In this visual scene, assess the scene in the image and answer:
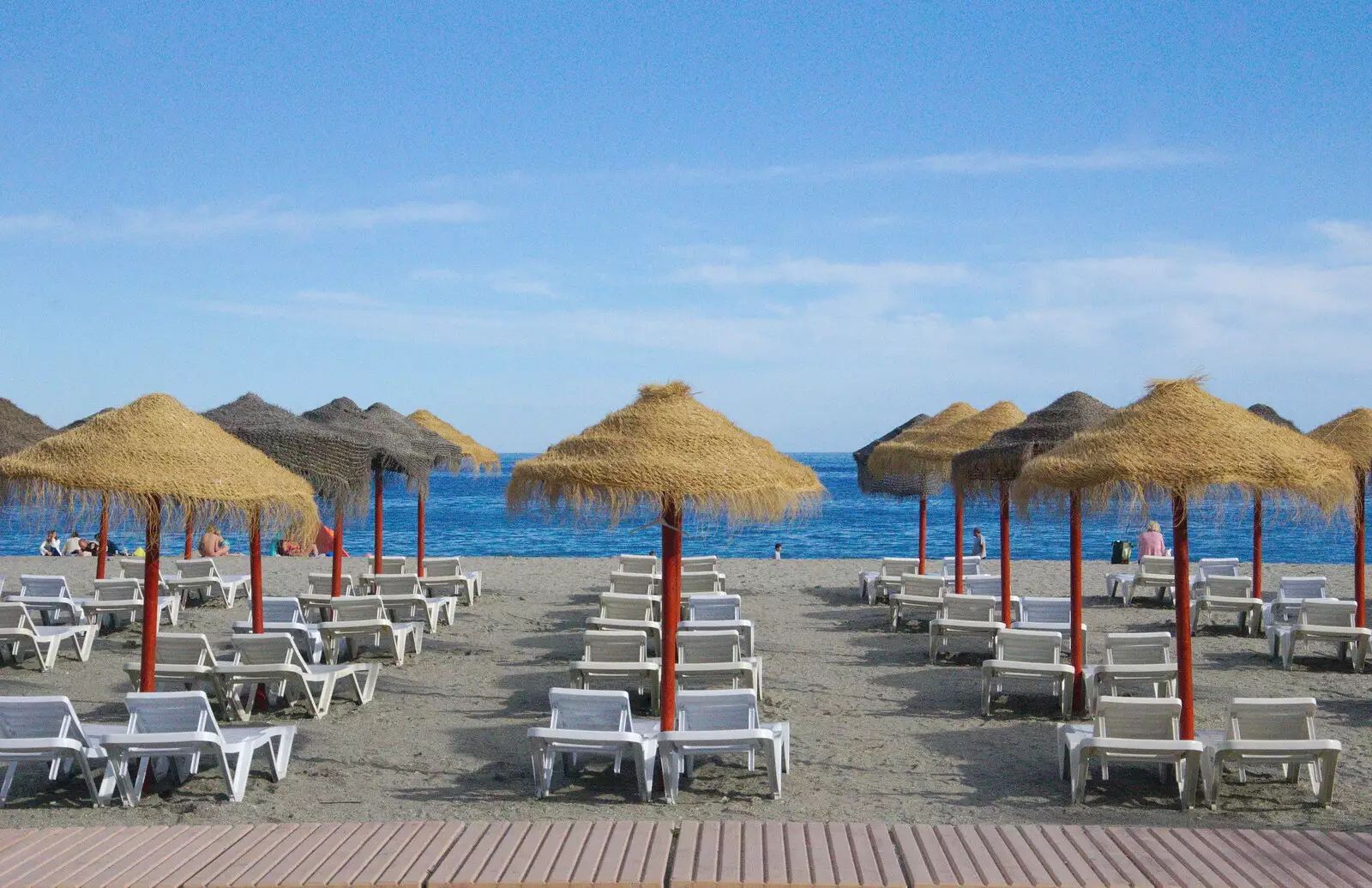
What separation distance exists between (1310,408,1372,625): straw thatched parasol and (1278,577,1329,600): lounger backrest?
192cm

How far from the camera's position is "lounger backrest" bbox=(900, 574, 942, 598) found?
14164 millimetres

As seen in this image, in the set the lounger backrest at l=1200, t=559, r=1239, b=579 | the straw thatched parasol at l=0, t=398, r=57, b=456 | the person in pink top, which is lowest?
the lounger backrest at l=1200, t=559, r=1239, b=579

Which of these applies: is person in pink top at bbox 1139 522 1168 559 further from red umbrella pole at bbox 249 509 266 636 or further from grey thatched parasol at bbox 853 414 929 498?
red umbrella pole at bbox 249 509 266 636

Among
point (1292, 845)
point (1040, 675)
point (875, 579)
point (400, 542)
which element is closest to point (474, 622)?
point (875, 579)

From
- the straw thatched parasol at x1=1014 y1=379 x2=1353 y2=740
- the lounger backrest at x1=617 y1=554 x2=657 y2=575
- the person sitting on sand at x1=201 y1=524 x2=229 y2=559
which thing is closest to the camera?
the straw thatched parasol at x1=1014 y1=379 x2=1353 y2=740

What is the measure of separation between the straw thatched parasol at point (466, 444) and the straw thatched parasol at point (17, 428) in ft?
16.7

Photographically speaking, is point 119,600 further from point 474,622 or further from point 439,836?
point 439,836

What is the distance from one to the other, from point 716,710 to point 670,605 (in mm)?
724

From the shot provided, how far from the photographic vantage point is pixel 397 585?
13.9 metres

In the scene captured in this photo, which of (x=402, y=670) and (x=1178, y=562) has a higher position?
(x=1178, y=562)

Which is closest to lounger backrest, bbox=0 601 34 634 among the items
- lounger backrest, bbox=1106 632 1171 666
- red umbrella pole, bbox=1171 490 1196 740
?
lounger backrest, bbox=1106 632 1171 666

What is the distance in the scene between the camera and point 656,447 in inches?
289

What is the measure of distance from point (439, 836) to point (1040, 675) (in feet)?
17.2

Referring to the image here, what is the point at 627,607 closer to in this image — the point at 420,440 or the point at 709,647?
the point at 709,647
